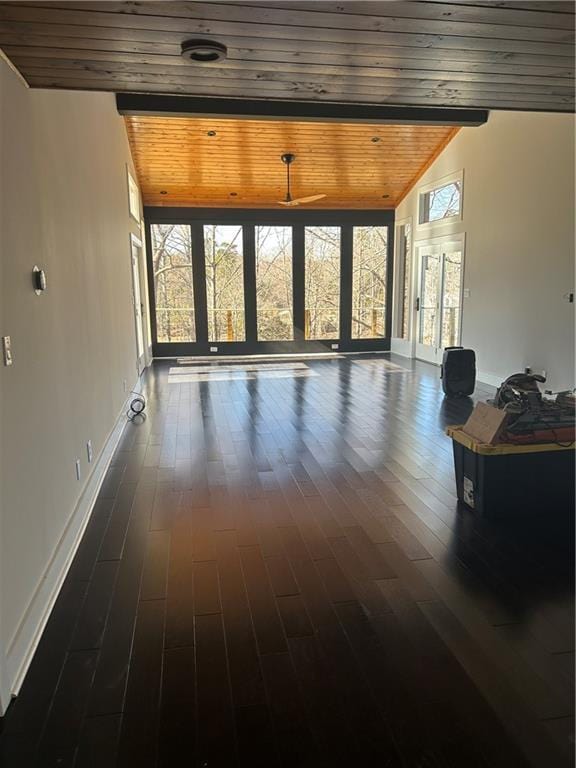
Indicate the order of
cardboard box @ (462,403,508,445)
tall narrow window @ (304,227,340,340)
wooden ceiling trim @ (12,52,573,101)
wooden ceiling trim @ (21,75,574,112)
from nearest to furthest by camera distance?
wooden ceiling trim @ (12,52,573,101), wooden ceiling trim @ (21,75,574,112), cardboard box @ (462,403,508,445), tall narrow window @ (304,227,340,340)

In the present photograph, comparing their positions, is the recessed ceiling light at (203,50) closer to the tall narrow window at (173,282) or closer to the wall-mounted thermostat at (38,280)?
the wall-mounted thermostat at (38,280)

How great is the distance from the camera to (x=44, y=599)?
2258 millimetres

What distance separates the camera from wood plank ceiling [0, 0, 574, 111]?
1893 mm

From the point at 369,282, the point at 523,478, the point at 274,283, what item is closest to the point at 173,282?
the point at 274,283

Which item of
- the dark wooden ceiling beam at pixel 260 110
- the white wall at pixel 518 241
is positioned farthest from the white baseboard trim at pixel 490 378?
the dark wooden ceiling beam at pixel 260 110

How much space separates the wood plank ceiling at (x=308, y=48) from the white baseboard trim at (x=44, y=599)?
2.22 metres

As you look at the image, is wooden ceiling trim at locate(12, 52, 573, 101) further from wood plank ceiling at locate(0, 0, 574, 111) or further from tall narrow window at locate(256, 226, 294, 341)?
tall narrow window at locate(256, 226, 294, 341)

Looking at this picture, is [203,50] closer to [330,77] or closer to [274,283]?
[330,77]

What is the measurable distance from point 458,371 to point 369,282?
4557 mm

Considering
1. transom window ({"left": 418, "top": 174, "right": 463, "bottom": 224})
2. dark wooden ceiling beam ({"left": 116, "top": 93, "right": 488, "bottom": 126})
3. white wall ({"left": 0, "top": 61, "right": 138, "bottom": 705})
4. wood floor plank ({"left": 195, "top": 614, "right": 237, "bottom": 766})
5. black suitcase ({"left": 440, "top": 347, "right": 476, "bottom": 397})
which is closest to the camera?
wood floor plank ({"left": 195, "top": 614, "right": 237, "bottom": 766})

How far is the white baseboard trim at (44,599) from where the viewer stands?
1.83 meters

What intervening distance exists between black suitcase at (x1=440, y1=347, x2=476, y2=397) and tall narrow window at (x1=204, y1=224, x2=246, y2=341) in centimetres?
477

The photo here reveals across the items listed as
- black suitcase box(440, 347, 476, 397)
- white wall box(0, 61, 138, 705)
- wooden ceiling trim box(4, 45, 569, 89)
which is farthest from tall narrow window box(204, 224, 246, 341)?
wooden ceiling trim box(4, 45, 569, 89)

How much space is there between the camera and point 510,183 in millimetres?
6668
